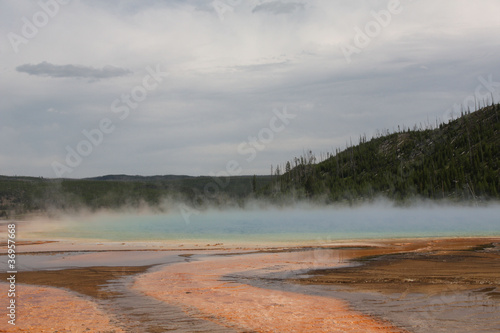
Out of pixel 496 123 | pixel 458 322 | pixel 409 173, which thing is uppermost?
pixel 496 123

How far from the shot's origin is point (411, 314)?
1202 cm

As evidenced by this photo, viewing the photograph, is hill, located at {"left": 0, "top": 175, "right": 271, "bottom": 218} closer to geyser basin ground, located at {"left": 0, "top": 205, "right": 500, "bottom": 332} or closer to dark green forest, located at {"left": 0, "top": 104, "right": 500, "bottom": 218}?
dark green forest, located at {"left": 0, "top": 104, "right": 500, "bottom": 218}

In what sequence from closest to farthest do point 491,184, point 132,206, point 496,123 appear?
1. point 491,184
2. point 496,123
3. point 132,206

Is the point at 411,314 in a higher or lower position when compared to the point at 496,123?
lower

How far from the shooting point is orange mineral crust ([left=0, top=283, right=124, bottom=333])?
11.4m

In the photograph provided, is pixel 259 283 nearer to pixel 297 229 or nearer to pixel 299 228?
pixel 297 229

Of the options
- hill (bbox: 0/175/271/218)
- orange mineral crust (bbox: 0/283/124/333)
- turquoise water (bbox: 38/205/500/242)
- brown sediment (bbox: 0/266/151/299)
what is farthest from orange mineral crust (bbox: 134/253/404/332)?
hill (bbox: 0/175/271/218)

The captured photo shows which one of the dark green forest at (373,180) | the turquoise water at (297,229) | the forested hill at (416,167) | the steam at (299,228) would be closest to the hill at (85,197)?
the dark green forest at (373,180)

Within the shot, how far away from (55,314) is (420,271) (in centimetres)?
1260

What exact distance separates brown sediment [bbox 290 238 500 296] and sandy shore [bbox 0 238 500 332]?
33 mm

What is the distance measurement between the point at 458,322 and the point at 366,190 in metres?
119

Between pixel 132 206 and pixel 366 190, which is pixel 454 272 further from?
pixel 132 206

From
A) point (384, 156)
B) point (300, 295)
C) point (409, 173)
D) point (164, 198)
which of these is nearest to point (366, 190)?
point (409, 173)

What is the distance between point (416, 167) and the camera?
5027 inches
